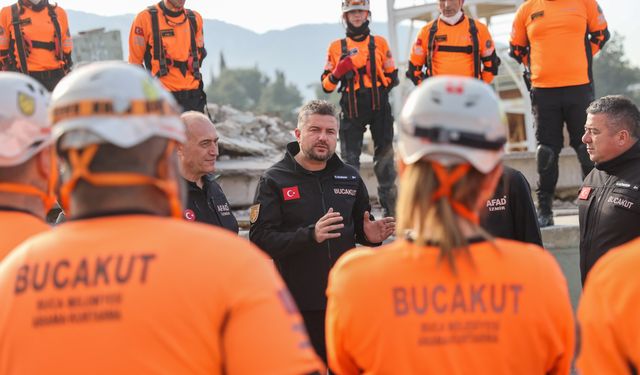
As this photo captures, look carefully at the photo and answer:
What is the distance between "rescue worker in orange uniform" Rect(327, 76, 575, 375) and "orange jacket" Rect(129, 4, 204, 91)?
7.04 metres

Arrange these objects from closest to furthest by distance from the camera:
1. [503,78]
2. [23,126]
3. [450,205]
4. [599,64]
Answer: [450,205] < [23,126] < [503,78] < [599,64]

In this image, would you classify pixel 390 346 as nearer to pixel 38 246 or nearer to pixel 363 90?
pixel 38 246

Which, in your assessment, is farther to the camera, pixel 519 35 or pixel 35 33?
pixel 35 33

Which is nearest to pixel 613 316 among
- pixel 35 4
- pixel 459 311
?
pixel 459 311

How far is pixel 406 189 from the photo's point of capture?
229cm

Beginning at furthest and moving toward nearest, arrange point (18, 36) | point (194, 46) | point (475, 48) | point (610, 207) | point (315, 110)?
point (18, 36) → point (194, 46) → point (475, 48) → point (315, 110) → point (610, 207)

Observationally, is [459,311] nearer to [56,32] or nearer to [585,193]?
[585,193]

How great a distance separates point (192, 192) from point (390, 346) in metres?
3.16

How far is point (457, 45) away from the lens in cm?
873

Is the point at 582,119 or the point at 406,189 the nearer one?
the point at 406,189

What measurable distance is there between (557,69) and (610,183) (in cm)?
261

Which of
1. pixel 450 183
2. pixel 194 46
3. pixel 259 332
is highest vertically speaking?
pixel 194 46

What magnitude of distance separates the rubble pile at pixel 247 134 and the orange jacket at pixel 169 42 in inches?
120

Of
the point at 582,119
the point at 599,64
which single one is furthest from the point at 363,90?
the point at 599,64
